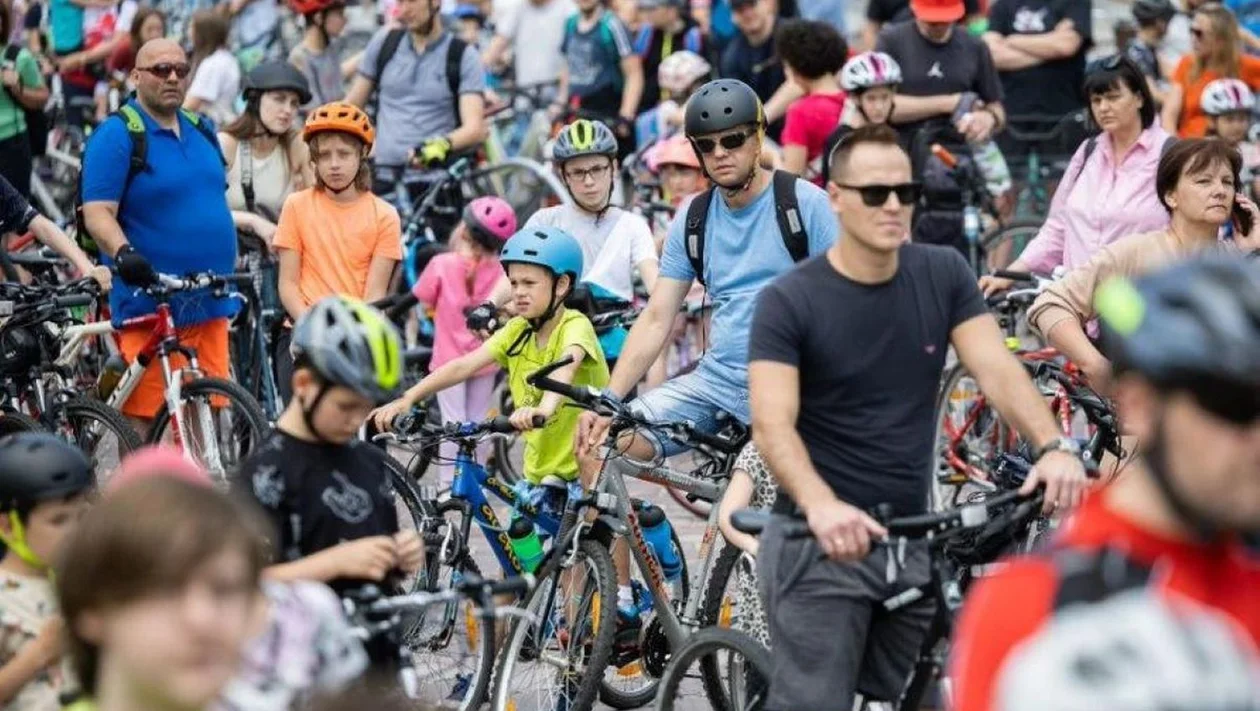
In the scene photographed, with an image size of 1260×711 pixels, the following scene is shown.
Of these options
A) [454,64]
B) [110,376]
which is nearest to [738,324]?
[110,376]

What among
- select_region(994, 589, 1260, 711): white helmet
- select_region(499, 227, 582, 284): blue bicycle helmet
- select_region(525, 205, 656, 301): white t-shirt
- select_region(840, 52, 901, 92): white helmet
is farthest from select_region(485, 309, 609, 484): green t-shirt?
select_region(994, 589, 1260, 711): white helmet

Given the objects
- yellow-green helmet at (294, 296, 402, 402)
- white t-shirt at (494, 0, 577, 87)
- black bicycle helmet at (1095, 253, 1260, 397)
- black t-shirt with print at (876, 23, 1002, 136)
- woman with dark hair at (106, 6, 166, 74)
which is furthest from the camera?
white t-shirt at (494, 0, 577, 87)

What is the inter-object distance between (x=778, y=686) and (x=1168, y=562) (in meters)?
2.65

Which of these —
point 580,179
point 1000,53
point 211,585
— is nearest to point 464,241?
point 580,179

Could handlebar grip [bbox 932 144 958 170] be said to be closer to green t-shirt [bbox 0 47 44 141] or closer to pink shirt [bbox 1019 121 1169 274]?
pink shirt [bbox 1019 121 1169 274]

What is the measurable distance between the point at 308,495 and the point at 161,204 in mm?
5076

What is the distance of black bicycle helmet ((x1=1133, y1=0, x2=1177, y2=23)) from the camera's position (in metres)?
15.7

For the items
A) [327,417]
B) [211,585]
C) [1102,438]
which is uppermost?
[211,585]

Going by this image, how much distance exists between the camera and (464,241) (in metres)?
11.6

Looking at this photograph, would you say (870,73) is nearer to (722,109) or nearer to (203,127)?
(203,127)

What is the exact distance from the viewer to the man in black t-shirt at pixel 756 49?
1611 centimetres

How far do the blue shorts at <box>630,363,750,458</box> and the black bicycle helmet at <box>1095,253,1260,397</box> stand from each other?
4.85 m

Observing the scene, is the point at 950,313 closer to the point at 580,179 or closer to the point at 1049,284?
the point at 1049,284

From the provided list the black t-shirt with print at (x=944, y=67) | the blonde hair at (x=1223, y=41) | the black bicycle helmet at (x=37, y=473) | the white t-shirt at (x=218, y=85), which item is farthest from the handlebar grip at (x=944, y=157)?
the black bicycle helmet at (x=37, y=473)
